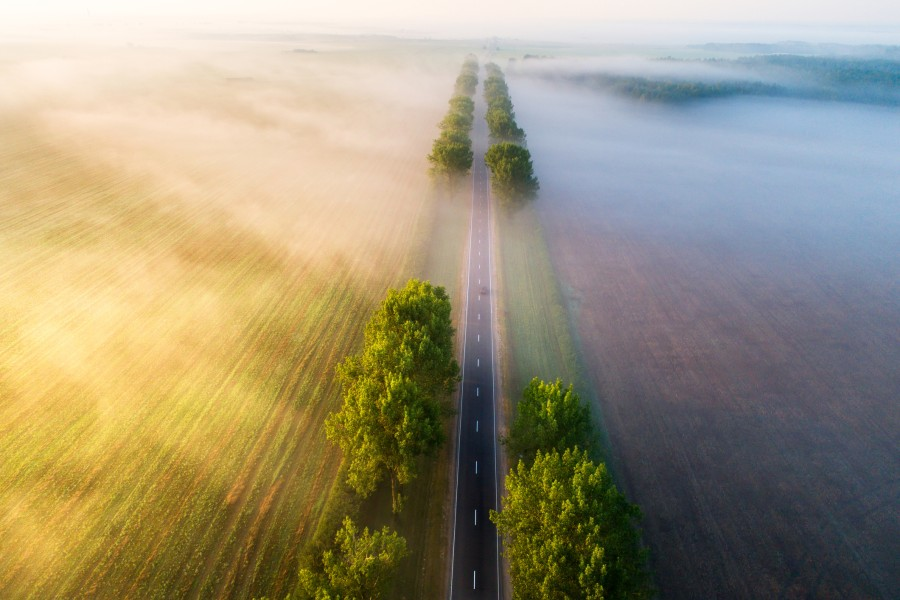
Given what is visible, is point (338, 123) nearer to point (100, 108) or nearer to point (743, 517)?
point (100, 108)

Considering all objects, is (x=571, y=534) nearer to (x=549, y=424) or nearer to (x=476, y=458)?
(x=549, y=424)

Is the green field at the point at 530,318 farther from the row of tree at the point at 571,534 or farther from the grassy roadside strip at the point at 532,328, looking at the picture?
the row of tree at the point at 571,534

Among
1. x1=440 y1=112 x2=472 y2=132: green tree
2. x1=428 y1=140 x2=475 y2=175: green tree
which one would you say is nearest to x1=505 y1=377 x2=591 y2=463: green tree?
x1=428 y1=140 x2=475 y2=175: green tree

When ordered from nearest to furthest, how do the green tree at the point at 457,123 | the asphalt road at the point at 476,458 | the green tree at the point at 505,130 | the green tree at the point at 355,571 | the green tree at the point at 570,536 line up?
the green tree at the point at 570,536 < the green tree at the point at 355,571 < the asphalt road at the point at 476,458 < the green tree at the point at 457,123 < the green tree at the point at 505,130

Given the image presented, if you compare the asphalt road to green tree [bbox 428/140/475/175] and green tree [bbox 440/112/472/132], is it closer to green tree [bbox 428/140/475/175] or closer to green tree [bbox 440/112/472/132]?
green tree [bbox 428/140/475/175]

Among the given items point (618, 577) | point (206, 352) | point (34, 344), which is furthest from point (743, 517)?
point (34, 344)

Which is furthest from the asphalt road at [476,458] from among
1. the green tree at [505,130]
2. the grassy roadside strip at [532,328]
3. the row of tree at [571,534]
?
the green tree at [505,130]

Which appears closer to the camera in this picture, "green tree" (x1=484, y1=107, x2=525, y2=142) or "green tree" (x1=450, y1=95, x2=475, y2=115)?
"green tree" (x1=484, y1=107, x2=525, y2=142)
